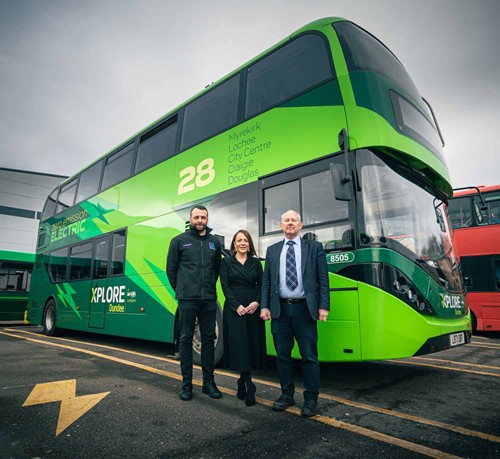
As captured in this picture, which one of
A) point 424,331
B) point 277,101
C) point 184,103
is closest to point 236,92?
point 277,101

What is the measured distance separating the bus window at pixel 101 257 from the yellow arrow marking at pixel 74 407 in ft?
15.0

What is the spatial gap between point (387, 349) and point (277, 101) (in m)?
3.38

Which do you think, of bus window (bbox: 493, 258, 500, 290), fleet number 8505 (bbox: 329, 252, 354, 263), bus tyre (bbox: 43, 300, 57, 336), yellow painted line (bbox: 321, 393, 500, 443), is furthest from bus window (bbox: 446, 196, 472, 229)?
bus tyre (bbox: 43, 300, 57, 336)

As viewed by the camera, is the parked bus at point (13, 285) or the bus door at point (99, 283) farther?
the parked bus at point (13, 285)

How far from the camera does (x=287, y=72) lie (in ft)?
16.9

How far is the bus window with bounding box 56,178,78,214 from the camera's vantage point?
1034 cm

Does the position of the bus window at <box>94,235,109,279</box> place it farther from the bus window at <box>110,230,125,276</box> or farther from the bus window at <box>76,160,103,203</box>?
the bus window at <box>76,160,103,203</box>

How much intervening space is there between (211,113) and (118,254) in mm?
3503

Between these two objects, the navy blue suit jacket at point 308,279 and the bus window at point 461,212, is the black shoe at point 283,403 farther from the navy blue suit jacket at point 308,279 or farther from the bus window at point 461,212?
the bus window at point 461,212

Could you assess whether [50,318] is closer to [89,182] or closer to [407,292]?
[89,182]

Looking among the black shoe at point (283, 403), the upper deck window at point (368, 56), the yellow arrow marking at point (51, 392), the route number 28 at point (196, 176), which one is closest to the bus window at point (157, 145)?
the route number 28 at point (196, 176)

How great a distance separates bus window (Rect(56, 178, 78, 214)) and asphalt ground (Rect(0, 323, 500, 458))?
5.82 m

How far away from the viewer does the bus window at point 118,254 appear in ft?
25.0

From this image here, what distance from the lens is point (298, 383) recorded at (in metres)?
4.52
